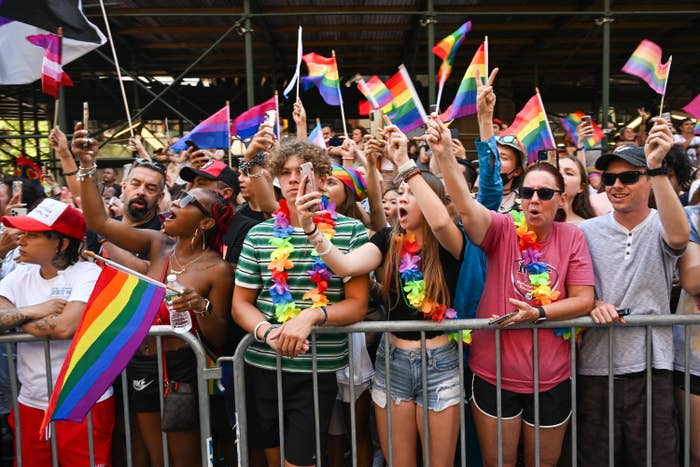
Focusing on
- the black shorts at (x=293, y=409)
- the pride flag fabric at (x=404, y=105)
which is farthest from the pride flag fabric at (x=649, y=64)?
the black shorts at (x=293, y=409)

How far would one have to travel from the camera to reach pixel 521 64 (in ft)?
42.4

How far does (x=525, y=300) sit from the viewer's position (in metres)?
2.90

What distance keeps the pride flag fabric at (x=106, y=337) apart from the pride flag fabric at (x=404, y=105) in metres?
2.45

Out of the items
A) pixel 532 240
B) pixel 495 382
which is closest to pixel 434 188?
pixel 532 240

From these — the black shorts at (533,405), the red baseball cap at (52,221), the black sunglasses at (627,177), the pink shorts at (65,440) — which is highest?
the black sunglasses at (627,177)

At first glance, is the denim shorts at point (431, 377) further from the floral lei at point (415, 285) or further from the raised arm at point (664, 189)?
the raised arm at point (664, 189)

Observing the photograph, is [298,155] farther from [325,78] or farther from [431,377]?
[325,78]

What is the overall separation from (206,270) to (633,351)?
2257mm

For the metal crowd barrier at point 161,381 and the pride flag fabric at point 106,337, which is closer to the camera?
the pride flag fabric at point 106,337

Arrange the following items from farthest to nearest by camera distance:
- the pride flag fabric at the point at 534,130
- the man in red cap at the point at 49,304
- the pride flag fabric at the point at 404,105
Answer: the pride flag fabric at the point at 534,130 < the pride flag fabric at the point at 404,105 < the man in red cap at the point at 49,304

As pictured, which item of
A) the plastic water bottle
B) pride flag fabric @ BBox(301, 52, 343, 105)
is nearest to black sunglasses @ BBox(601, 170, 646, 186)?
the plastic water bottle

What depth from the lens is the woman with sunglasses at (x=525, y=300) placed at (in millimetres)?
2852

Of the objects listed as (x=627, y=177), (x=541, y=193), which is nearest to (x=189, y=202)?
(x=541, y=193)

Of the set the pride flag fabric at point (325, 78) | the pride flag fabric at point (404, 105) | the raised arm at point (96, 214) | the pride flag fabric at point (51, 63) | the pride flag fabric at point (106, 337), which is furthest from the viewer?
the pride flag fabric at point (325, 78)
